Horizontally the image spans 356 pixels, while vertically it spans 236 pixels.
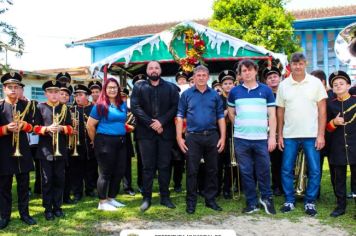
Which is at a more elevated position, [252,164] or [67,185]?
[252,164]

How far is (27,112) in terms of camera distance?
192 inches

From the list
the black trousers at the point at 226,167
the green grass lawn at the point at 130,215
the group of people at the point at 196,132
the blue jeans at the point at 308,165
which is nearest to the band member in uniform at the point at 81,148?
the green grass lawn at the point at 130,215

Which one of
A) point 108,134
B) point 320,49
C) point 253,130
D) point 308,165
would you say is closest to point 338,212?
point 308,165

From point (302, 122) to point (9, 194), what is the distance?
3806 millimetres

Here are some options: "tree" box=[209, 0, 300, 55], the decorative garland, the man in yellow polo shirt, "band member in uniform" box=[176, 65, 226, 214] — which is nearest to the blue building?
"tree" box=[209, 0, 300, 55]

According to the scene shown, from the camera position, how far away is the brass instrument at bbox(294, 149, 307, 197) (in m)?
5.71

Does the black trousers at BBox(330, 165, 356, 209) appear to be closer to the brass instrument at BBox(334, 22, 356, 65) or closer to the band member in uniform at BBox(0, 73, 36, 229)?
the brass instrument at BBox(334, 22, 356, 65)

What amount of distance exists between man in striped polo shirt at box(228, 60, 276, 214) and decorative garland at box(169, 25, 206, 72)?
125 inches

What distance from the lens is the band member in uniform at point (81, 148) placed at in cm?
615

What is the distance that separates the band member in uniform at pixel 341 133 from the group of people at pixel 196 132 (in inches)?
0.5

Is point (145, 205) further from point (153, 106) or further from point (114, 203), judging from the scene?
point (153, 106)

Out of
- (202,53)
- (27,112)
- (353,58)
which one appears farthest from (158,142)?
(353,58)

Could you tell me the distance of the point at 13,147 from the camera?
4.76m

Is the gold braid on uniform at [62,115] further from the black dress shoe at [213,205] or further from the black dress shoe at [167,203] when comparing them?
the black dress shoe at [213,205]
